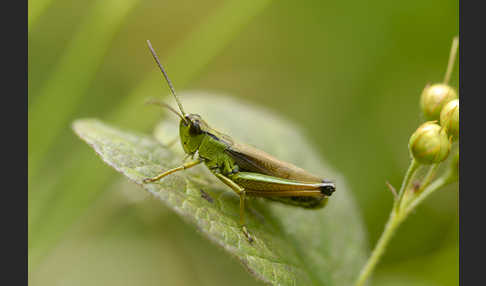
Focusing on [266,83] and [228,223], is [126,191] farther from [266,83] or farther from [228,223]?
[266,83]

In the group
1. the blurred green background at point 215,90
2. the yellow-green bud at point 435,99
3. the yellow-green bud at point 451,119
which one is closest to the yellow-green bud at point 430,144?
the yellow-green bud at point 451,119

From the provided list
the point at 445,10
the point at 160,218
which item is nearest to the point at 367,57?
the point at 445,10

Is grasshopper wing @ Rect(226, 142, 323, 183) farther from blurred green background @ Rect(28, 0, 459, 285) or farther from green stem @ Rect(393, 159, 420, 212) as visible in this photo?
blurred green background @ Rect(28, 0, 459, 285)

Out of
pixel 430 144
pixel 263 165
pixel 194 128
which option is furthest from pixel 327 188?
pixel 194 128

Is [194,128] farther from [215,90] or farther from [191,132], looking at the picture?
[215,90]

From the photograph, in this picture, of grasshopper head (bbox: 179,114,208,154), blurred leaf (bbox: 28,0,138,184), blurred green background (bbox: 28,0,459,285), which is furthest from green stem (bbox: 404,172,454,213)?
blurred leaf (bbox: 28,0,138,184)
